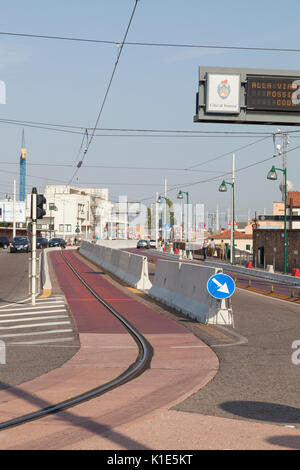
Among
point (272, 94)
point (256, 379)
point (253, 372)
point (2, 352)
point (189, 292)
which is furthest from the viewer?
point (272, 94)

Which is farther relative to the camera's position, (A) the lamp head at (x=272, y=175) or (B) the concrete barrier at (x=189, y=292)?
(A) the lamp head at (x=272, y=175)

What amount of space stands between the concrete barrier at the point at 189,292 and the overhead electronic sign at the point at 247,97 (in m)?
5.98

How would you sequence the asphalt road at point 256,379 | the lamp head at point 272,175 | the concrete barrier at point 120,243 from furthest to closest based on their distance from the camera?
the concrete barrier at point 120,243 < the lamp head at point 272,175 < the asphalt road at point 256,379

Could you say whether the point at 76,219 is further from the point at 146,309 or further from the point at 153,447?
the point at 153,447

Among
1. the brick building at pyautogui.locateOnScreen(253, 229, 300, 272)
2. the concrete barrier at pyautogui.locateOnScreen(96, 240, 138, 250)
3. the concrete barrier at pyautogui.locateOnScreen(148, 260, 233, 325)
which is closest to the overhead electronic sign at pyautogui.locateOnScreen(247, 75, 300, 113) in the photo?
the concrete barrier at pyautogui.locateOnScreen(148, 260, 233, 325)

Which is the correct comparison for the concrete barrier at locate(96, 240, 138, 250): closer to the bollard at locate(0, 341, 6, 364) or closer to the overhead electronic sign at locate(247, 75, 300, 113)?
the overhead electronic sign at locate(247, 75, 300, 113)

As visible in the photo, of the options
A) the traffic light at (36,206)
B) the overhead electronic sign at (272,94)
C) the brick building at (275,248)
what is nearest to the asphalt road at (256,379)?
the traffic light at (36,206)

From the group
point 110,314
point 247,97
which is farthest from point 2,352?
point 247,97

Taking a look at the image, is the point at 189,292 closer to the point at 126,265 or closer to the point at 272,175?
the point at 126,265

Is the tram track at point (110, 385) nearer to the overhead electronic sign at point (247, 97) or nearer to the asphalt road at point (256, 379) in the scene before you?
the asphalt road at point (256, 379)

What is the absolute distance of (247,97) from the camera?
23.7 m

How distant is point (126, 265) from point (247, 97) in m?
13.0

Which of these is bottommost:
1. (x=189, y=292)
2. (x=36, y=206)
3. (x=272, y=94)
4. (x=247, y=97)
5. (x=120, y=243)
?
(x=120, y=243)

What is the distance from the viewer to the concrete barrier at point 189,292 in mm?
15953
